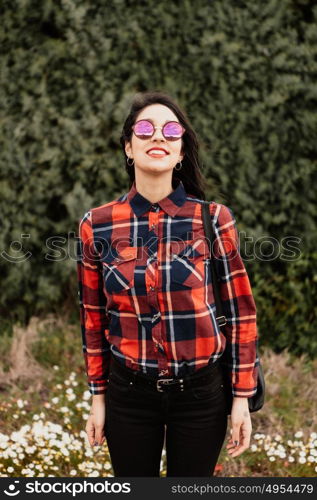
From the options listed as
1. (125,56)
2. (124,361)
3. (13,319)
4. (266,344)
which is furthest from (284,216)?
(124,361)

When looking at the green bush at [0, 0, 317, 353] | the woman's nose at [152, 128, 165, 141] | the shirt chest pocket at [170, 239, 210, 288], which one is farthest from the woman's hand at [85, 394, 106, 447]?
the green bush at [0, 0, 317, 353]

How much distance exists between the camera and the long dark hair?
1.96m

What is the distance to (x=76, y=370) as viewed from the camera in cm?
389

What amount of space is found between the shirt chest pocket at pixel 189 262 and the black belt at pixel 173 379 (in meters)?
0.30

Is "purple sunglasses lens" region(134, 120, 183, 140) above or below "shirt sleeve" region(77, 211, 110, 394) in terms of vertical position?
above

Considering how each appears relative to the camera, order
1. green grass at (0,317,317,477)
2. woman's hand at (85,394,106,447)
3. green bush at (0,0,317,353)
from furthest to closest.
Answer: green bush at (0,0,317,353) → green grass at (0,317,317,477) → woman's hand at (85,394,106,447)

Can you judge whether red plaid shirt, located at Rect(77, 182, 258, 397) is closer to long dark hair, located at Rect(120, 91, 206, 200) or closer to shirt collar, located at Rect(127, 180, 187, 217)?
shirt collar, located at Rect(127, 180, 187, 217)

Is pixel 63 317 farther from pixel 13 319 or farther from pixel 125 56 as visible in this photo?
pixel 125 56

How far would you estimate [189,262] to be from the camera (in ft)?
6.18

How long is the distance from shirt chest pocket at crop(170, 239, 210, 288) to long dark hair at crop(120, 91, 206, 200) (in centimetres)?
31

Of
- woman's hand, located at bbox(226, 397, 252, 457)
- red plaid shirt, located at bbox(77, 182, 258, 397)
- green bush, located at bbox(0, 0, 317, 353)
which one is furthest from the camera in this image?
green bush, located at bbox(0, 0, 317, 353)

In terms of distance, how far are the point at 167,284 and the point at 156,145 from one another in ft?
1.51

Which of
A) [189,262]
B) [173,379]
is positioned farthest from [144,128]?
[173,379]

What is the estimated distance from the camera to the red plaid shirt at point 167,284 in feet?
6.06
